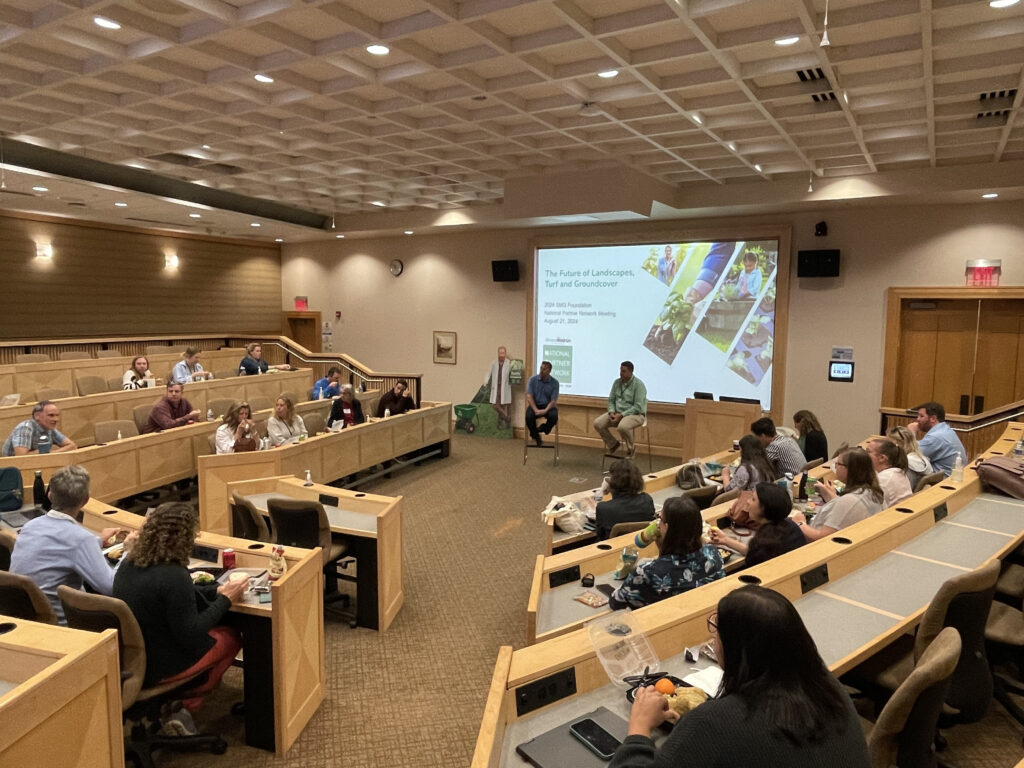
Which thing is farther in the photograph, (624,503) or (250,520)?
(250,520)

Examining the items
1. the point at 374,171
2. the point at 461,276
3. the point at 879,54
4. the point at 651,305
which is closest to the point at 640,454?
the point at 651,305

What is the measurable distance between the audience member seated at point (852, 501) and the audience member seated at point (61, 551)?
3.54m

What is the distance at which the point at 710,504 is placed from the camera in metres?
4.70

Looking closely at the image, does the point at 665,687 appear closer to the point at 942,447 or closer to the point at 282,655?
the point at 282,655

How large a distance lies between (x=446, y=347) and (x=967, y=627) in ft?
32.2

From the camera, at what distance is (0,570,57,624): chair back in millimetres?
2652

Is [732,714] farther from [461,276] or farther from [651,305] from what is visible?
[461,276]

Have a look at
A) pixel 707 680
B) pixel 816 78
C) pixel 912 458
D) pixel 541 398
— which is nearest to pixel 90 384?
pixel 541 398

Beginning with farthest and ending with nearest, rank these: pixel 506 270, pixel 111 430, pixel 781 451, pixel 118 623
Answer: pixel 506 270 < pixel 111 430 < pixel 781 451 < pixel 118 623

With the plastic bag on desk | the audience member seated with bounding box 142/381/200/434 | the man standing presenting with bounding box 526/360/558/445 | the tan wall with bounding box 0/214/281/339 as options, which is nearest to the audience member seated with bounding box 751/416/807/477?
the plastic bag on desk

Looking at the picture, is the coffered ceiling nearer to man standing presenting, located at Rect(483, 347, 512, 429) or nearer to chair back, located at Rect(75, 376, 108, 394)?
chair back, located at Rect(75, 376, 108, 394)

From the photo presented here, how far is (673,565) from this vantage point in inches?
109

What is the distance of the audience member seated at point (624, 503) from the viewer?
3873 mm

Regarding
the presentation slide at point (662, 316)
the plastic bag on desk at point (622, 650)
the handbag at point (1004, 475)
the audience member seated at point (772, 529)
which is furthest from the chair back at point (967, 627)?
the presentation slide at point (662, 316)
